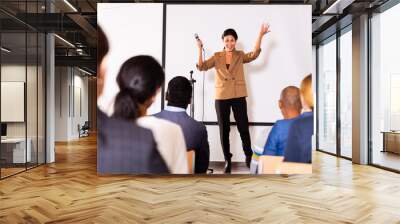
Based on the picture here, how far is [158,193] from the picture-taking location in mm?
5258

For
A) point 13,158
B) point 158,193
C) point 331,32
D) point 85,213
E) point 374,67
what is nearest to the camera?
point 85,213

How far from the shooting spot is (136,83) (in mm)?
6141

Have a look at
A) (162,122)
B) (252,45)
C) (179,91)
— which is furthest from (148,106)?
(252,45)

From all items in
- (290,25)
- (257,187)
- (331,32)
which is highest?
(331,32)

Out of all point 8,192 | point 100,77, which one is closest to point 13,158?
point 8,192

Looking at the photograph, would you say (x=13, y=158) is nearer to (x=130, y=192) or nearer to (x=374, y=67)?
(x=130, y=192)

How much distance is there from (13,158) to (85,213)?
3.54 m

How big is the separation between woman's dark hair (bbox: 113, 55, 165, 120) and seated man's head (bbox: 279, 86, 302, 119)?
197cm

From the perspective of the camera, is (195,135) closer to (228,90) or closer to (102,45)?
(228,90)

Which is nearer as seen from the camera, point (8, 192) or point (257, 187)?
point (8, 192)

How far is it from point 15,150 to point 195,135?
3413mm

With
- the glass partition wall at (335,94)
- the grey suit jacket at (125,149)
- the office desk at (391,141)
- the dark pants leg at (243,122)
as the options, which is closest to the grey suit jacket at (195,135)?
the grey suit jacket at (125,149)

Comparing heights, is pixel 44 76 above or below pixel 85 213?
above

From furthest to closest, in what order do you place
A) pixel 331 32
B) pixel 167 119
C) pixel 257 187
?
pixel 331 32, pixel 167 119, pixel 257 187
